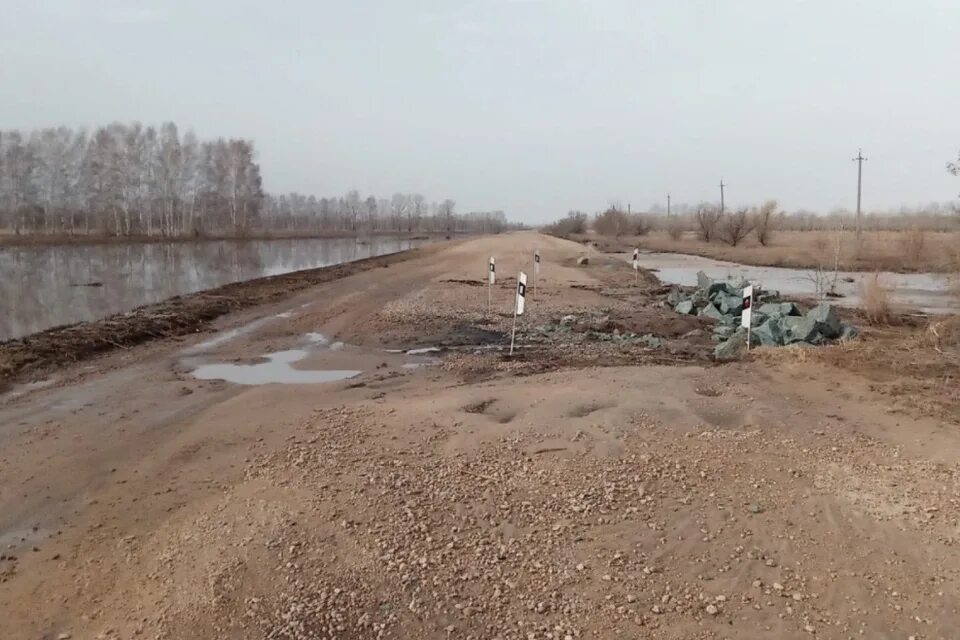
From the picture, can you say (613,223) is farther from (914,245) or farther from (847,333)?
(847,333)

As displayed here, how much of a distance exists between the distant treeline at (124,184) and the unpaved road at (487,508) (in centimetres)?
6647

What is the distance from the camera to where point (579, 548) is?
4520 mm

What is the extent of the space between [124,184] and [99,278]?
4730 cm

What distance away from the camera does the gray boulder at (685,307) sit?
17766 millimetres

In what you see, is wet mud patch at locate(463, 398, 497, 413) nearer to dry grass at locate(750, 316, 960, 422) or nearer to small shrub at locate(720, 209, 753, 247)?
dry grass at locate(750, 316, 960, 422)

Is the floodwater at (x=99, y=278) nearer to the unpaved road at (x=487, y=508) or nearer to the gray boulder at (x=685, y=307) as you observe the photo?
the unpaved road at (x=487, y=508)

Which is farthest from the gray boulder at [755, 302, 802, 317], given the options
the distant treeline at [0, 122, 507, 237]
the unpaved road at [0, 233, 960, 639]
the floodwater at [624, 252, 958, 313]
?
the distant treeline at [0, 122, 507, 237]

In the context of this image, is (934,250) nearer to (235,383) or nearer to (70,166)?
(235,383)

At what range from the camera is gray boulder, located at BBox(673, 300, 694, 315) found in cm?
1777

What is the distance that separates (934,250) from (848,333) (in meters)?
32.5

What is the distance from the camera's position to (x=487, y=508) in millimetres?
5098

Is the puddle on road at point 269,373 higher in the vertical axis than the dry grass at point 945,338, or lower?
lower

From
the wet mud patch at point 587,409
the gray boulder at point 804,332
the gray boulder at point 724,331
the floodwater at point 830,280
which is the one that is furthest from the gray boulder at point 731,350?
the floodwater at point 830,280

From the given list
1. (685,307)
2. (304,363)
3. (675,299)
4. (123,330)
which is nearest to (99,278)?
(123,330)
